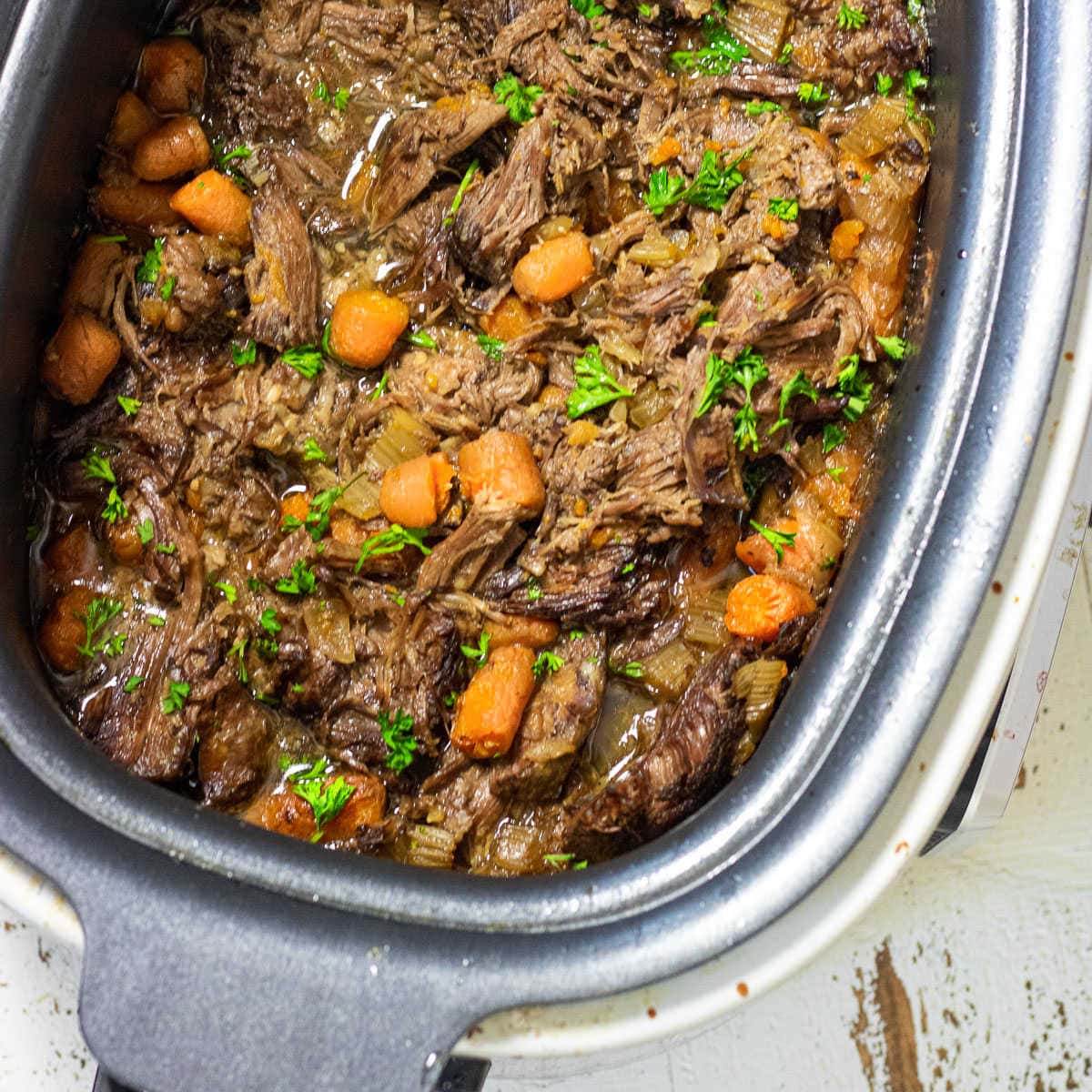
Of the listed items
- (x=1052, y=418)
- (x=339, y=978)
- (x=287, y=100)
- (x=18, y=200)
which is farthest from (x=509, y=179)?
(x=339, y=978)

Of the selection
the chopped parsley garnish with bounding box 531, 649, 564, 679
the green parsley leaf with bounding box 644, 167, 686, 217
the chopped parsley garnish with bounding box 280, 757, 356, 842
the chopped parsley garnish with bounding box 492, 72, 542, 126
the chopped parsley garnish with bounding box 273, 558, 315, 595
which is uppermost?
the chopped parsley garnish with bounding box 492, 72, 542, 126

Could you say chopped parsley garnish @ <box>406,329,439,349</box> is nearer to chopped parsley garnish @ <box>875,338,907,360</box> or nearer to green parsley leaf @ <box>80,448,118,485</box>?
green parsley leaf @ <box>80,448,118,485</box>

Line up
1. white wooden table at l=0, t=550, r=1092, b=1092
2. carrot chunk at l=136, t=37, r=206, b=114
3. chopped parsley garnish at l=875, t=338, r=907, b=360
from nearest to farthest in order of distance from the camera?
chopped parsley garnish at l=875, t=338, r=907, b=360, carrot chunk at l=136, t=37, r=206, b=114, white wooden table at l=0, t=550, r=1092, b=1092

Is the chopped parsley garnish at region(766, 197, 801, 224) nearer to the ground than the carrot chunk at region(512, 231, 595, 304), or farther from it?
farther from it

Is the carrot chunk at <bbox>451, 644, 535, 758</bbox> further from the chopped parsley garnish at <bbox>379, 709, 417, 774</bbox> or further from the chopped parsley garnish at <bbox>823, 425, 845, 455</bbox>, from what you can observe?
the chopped parsley garnish at <bbox>823, 425, 845, 455</bbox>

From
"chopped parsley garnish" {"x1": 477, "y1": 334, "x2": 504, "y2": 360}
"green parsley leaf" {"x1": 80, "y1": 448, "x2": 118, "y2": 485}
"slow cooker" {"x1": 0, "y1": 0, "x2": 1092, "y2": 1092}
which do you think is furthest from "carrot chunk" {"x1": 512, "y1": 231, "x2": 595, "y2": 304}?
"green parsley leaf" {"x1": 80, "y1": 448, "x2": 118, "y2": 485}

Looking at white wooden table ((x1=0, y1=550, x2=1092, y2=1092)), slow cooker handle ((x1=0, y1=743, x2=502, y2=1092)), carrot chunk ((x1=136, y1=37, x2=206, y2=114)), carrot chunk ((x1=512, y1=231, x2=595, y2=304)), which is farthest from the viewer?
white wooden table ((x1=0, y1=550, x2=1092, y2=1092))

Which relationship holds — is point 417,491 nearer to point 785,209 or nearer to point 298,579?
point 298,579

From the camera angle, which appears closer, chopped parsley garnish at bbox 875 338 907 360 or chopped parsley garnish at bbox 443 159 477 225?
chopped parsley garnish at bbox 875 338 907 360
